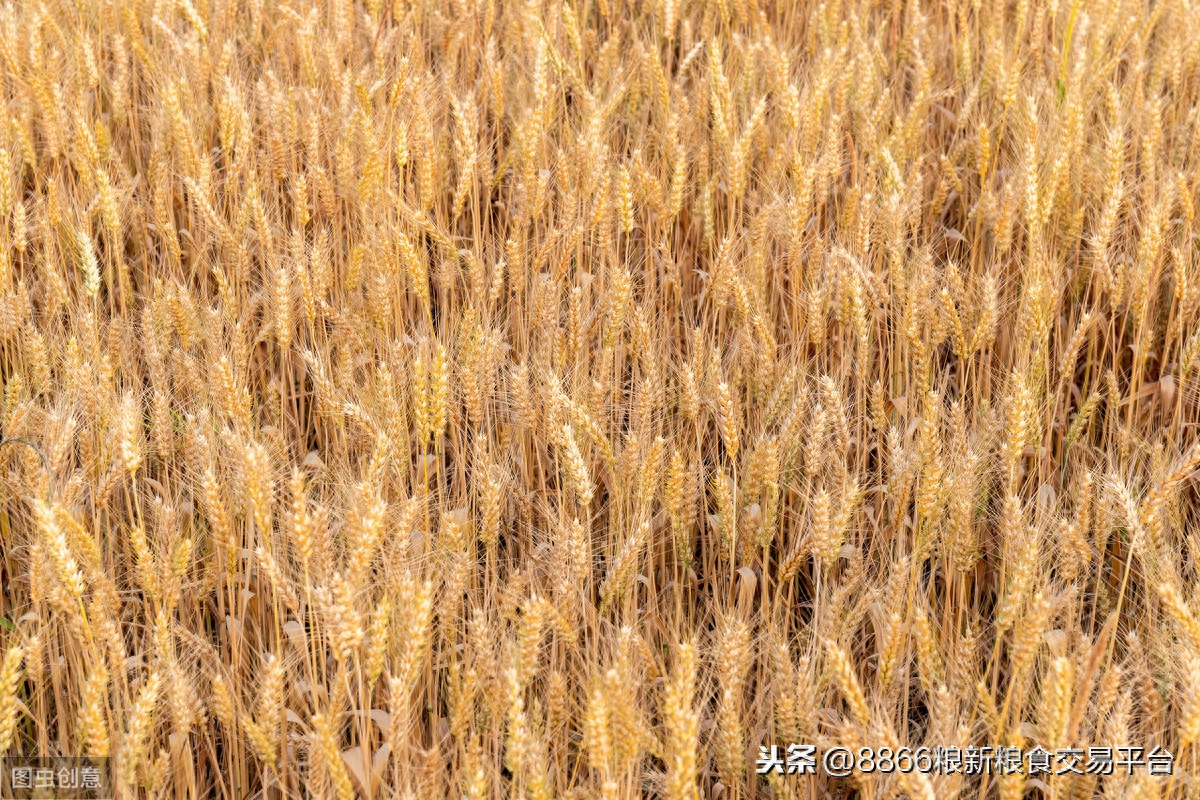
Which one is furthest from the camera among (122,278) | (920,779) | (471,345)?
(122,278)

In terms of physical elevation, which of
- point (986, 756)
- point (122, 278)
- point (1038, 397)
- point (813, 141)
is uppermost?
point (813, 141)

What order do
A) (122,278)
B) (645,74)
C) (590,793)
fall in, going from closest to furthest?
(590,793), (122,278), (645,74)

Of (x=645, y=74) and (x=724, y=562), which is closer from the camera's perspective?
(x=724, y=562)

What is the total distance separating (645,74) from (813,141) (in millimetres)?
601

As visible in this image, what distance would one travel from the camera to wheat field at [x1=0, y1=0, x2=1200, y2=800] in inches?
56.8

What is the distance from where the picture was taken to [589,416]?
1766mm

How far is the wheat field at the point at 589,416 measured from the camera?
4.74 ft

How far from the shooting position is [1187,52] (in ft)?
9.39

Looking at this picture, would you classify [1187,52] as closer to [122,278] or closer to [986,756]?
[986,756]

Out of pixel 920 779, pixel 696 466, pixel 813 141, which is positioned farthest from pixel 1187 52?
pixel 920 779

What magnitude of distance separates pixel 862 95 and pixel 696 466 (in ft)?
3.89

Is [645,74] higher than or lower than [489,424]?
higher

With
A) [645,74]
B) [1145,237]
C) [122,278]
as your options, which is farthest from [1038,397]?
[122,278]

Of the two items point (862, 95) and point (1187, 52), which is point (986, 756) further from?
point (1187, 52)
